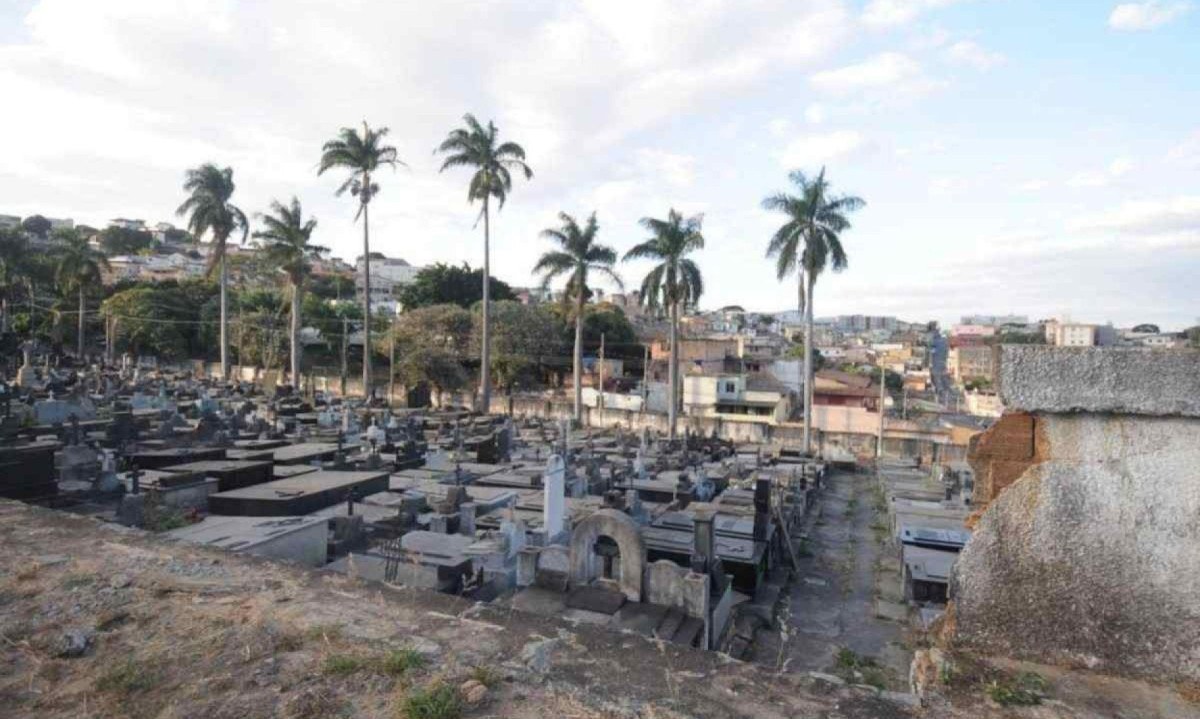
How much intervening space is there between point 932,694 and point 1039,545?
75 cm

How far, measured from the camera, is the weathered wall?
2.59m

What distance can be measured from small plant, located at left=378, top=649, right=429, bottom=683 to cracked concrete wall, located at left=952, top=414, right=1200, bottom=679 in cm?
231

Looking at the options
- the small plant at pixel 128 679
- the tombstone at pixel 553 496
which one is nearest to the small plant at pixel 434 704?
the small plant at pixel 128 679

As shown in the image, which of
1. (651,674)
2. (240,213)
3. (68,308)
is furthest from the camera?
(68,308)

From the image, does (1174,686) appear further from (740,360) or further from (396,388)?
(740,360)

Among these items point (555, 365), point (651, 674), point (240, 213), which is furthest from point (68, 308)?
point (651, 674)

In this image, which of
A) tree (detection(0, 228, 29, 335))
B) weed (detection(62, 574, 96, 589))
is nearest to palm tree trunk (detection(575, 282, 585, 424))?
weed (detection(62, 574, 96, 589))

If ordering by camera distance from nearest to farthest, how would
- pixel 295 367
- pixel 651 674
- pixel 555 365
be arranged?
pixel 651 674
pixel 295 367
pixel 555 365

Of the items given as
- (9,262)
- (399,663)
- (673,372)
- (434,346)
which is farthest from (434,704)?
(9,262)

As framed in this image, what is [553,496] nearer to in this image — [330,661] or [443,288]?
[330,661]

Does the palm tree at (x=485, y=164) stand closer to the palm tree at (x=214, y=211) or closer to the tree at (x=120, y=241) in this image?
the palm tree at (x=214, y=211)

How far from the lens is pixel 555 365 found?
47.0 metres

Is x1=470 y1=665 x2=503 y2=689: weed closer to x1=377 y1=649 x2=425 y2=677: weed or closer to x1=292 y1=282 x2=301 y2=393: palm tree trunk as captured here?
x1=377 y1=649 x2=425 y2=677: weed

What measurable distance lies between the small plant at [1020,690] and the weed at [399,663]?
7.57 feet
